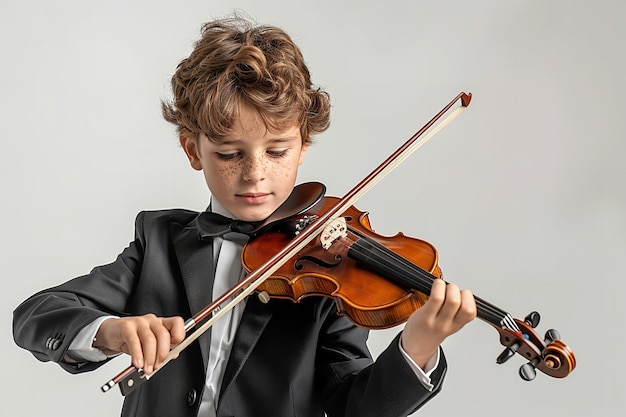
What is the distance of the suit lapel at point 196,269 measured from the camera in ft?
4.09

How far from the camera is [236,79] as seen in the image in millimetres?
1227

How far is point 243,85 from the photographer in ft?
4.01

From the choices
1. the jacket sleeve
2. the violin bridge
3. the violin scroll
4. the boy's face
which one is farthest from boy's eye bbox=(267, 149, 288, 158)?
the violin scroll

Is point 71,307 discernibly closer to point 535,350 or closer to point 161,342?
point 161,342

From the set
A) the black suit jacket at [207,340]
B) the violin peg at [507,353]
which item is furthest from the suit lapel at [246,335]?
the violin peg at [507,353]

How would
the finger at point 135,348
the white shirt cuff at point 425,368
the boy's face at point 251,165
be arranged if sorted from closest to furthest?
the finger at point 135,348, the white shirt cuff at point 425,368, the boy's face at point 251,165

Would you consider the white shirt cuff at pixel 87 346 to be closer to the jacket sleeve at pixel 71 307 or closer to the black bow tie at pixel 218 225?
the jacket sleeve at pixel 71 307

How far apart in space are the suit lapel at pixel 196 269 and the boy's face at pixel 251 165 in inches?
2.8

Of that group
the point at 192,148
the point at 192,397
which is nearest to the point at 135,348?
the point at 192,397

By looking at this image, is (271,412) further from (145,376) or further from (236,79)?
(236,79)

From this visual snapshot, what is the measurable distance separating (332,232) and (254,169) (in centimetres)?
13

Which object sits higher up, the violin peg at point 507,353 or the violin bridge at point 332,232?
the violin bridge at point 332,232

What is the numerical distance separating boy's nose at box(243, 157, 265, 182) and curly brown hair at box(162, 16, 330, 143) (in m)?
0.05

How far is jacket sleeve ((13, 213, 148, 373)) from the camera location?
3.82 ft
